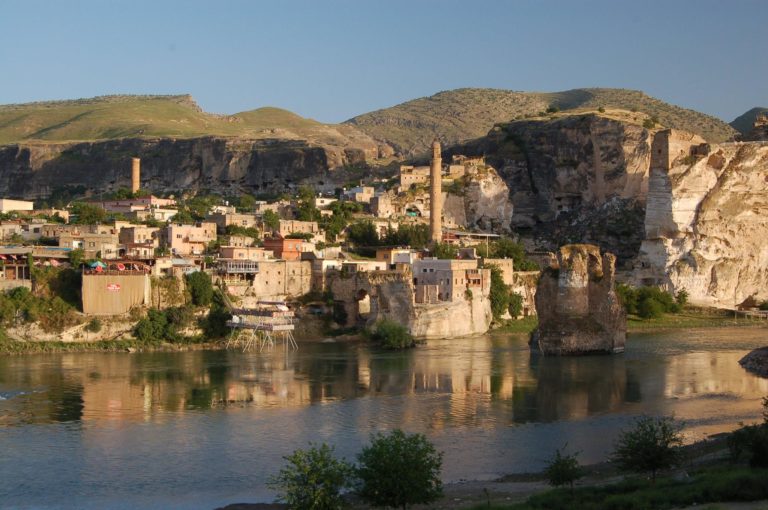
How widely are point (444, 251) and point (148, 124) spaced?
69.1m

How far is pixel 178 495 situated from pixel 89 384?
42.7ft

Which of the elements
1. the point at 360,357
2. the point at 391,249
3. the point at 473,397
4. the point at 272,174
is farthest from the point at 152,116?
the point at 473,397

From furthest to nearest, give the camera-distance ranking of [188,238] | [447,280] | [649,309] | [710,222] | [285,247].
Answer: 1. [710,222]
2. [188,238]
3. [649,309]
4. [285,247]
5. [447,280]

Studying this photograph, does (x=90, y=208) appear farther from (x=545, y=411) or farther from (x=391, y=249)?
(x=545, y=411)

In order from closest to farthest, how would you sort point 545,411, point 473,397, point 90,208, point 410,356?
point 545,411 → point 473,397 → point 410,356 → point 90,208

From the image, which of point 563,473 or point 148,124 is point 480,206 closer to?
point 563,473

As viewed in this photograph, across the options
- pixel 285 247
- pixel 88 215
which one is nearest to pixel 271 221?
pixel 285 247

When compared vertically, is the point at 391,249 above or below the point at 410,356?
above

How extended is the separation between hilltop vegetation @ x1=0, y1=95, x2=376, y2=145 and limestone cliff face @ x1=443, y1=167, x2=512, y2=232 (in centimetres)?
2851

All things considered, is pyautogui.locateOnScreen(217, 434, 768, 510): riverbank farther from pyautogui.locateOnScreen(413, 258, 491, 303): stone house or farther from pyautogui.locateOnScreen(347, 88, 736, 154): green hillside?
pyautogui.locateOnScreen(347, 88, 736, 154): green hillside

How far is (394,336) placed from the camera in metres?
41.5

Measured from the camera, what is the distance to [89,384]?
3180 cm

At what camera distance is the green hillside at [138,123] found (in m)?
110

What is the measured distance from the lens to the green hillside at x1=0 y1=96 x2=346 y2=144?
361 ft
